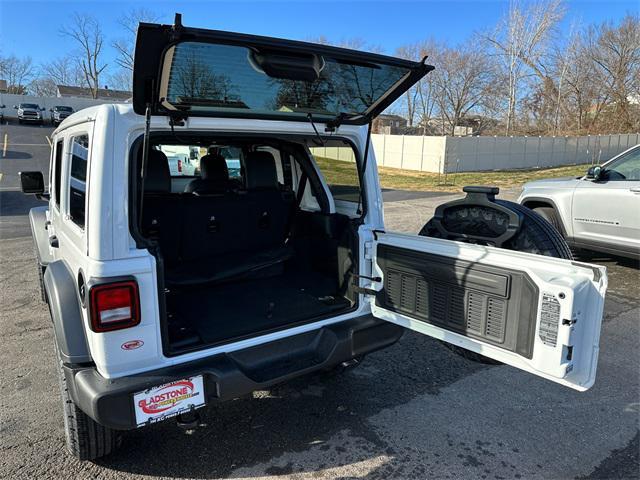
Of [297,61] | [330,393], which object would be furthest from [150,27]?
[330,393]

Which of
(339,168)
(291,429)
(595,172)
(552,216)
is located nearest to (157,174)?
(339,168)

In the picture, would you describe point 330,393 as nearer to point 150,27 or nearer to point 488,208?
point 488,208

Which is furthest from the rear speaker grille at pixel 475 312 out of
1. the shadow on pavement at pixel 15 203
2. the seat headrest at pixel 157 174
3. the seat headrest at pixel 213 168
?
the shadow on pavement at pixel 15 203

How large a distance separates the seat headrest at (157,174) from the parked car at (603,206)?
5.35m

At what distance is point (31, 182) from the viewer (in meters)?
4.07

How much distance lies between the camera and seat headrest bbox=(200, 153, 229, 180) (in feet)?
12.7

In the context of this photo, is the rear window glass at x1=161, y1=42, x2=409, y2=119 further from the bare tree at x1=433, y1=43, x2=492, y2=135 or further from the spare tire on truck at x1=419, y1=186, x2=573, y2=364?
the bare tree at x1=433, y1=43, x2=492, y2=135

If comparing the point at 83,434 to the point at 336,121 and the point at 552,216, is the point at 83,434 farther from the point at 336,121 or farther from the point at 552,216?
the point at 552,216

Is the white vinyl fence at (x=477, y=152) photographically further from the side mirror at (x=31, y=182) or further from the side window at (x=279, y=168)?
the side mirror at (x=31, y=182)

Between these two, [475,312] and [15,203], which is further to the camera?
[15,203]

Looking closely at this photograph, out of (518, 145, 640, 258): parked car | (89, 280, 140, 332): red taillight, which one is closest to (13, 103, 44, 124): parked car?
(518, 145, 640, 258): parked car

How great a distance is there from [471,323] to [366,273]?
0.80 m

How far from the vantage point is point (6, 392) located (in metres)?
3.21

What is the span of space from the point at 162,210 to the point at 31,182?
1.67 meters
